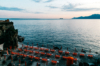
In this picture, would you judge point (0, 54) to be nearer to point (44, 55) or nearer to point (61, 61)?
point (44, 55)

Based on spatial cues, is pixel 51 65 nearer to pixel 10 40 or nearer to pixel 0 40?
pixel 10 40

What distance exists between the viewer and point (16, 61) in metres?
22.4

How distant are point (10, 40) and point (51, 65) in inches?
805

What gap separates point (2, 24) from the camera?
30781mm

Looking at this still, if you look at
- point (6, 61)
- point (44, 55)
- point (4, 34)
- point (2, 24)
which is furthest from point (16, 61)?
point (2, 24)

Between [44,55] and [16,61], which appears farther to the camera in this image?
[44,55]

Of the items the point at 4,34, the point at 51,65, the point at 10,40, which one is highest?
the point at 4,34

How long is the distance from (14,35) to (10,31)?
8.08ft

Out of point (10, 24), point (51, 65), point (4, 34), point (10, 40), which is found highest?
point (10, 24)

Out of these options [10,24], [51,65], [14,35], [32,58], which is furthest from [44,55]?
[10,24]

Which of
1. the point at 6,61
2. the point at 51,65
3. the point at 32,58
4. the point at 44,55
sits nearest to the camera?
the point at 51,65

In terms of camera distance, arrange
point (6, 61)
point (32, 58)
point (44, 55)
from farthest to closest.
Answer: point (44, 55)
point (32, 58)
point (6, 61)

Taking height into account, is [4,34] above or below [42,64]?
above

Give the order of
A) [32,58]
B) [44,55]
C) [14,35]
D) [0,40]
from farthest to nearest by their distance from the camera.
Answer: [14,35] < [0,40] < [44,55] < [32,58]
